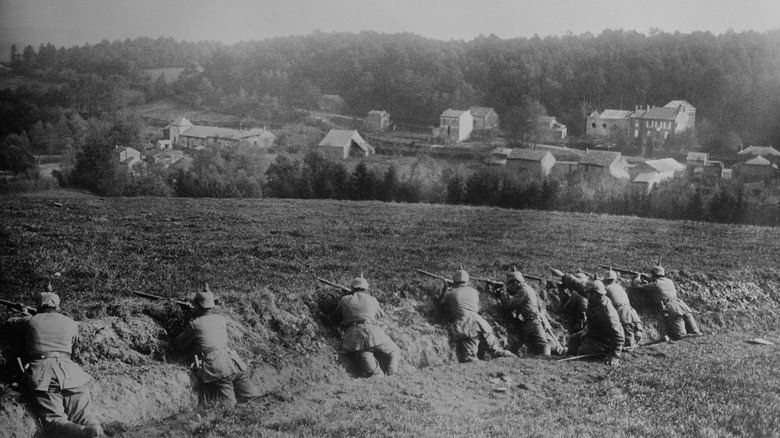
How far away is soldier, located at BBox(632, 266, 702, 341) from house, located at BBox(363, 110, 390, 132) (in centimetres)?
2089

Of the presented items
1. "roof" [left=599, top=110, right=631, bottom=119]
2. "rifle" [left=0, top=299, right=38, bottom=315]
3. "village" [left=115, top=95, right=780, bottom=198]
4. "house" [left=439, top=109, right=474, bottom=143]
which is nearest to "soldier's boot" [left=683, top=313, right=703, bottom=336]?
"rifle" [left=0, top=299, right=38, bottom=315]

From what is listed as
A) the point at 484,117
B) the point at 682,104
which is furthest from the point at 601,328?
the point at 682,104

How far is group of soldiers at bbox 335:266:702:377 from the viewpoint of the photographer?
952 cm

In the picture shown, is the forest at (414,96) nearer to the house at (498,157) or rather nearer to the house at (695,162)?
the house at (695,162)

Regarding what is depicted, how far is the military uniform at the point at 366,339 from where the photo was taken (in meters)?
9.34

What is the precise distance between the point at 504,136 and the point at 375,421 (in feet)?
96.5

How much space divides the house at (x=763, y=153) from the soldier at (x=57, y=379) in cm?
3236

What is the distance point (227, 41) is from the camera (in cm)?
1891

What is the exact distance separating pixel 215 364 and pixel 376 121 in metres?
25.6

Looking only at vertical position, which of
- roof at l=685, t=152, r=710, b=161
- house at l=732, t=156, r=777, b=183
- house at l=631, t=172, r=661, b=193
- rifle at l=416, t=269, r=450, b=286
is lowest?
house at l=631, t=172, r=661, b=193

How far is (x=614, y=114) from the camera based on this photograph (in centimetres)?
3556

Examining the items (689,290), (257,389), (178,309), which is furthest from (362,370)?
(689,290)

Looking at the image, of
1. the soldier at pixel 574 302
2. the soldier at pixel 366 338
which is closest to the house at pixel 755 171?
the soldier at pixel 574 302

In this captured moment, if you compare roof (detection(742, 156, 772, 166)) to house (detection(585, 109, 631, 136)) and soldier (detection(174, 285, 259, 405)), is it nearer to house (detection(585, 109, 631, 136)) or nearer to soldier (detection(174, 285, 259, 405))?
house (detection(585, 109, 631, 136))
